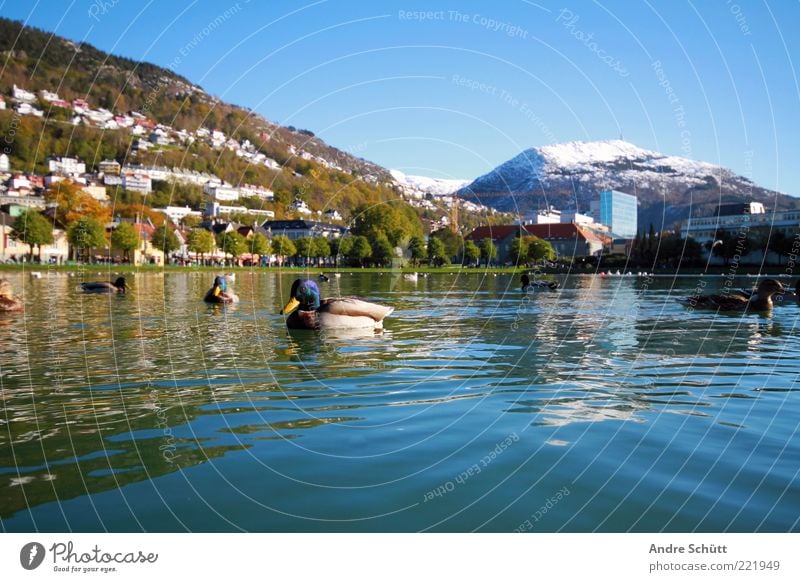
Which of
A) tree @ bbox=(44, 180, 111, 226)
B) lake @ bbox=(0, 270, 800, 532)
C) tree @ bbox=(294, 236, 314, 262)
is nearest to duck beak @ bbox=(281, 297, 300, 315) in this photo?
lake @ bbox=(0, 270, 800, 532)

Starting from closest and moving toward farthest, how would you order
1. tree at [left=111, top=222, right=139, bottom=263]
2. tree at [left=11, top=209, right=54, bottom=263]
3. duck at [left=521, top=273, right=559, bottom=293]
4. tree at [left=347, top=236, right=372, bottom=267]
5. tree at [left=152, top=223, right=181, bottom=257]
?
duck at [left=521, top=273, right=559, bottom=293]
tree at [left=11, top=209, right=54, bottom=263]
tree at [left=111, top=222, right=139, bottom=263]
tree at [left=152, top=223, right=181, bottom=257]
tree at [left=347, top=236, right=372, bottom=267]

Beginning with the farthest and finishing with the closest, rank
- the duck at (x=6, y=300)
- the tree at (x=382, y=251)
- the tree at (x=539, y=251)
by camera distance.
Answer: the tree at (x=539, y=251) < the tree at (x=382, y=251) < the duck at (x=6, y=300)

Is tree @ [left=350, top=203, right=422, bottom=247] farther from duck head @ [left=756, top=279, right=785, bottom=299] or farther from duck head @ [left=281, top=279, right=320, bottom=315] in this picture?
duck head @ [left=281, top=279, right=320, bottom=315]

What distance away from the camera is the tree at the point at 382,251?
156 m

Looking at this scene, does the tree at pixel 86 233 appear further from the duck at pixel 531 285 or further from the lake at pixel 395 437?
the lake at pixel 395 437

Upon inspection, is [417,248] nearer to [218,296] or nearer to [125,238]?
[125,238]

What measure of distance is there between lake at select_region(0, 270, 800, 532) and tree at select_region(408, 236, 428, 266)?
144 metres

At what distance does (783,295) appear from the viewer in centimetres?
3928

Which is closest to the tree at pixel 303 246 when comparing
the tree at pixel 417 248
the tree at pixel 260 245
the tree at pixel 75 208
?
the tree at pixel 260 245

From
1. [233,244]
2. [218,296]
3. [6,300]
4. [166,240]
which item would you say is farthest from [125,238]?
[6,300]

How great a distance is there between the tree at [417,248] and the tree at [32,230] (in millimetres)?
78494

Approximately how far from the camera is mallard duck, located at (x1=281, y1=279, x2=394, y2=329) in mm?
19969

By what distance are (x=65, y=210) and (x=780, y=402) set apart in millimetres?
137275
